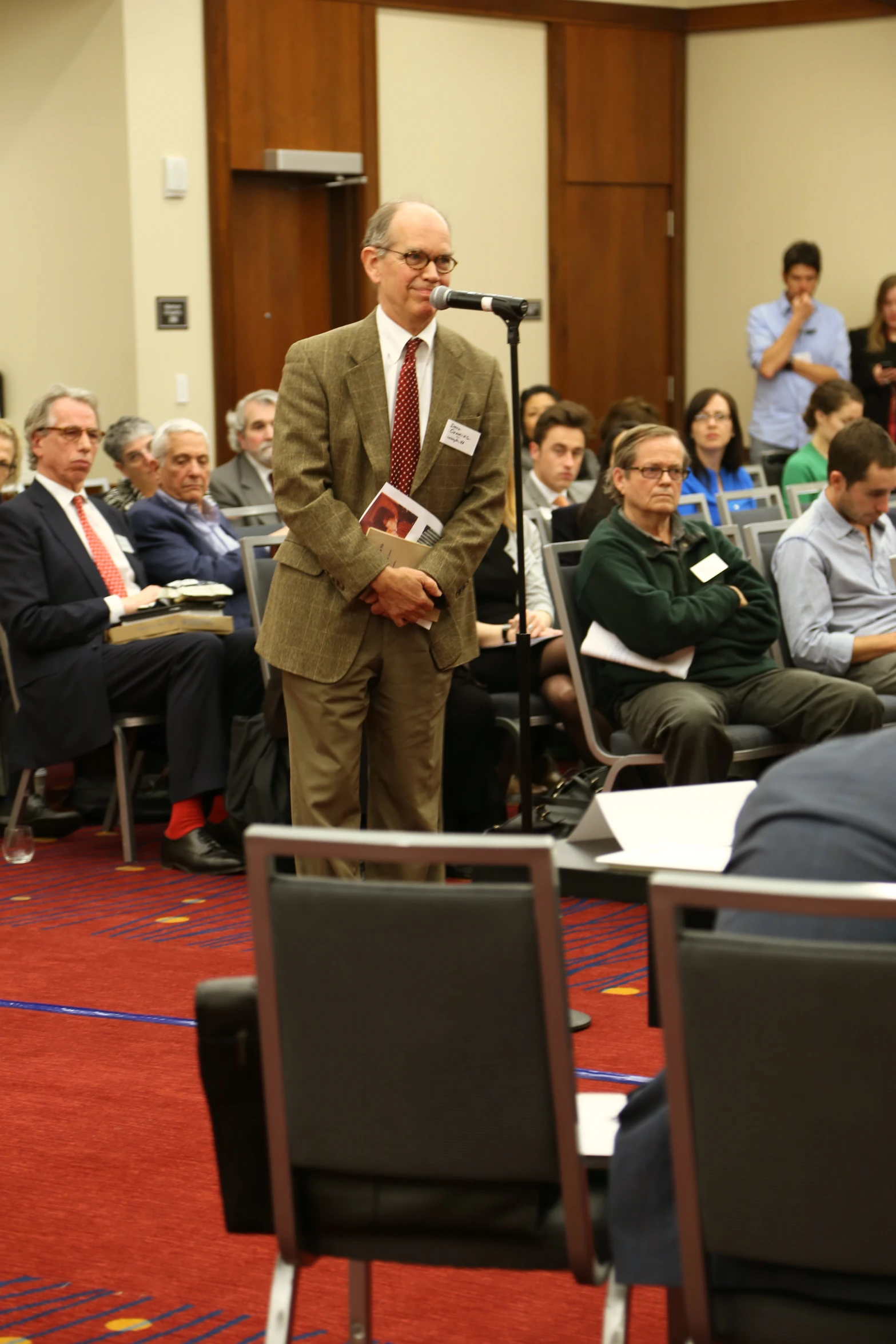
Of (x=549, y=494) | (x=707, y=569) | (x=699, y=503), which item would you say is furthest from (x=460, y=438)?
(x=699, y=503)

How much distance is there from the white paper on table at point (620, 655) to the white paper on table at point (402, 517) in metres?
0.96

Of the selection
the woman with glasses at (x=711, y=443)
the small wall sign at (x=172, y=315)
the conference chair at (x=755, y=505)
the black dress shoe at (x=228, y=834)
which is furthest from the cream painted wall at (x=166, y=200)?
the black dress shoe at (x=228, y=834)

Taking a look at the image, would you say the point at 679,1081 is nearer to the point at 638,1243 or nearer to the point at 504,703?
the point at 638,1243

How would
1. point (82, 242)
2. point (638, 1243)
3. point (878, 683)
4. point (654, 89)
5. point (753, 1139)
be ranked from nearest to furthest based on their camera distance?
point (753, 1139)
point (638, 1243)
point (878, 683)
point (82, 242)
point (654, 89)

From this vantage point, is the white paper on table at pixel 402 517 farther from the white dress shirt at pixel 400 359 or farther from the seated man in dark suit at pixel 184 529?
the seated man in dark suit at pixel 184 529

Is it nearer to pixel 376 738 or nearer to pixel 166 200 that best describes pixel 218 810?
pixel 376 738

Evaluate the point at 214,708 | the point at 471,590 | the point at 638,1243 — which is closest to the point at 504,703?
the point at 214,708

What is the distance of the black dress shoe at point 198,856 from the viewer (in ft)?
15.6

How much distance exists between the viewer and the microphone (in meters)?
3.21

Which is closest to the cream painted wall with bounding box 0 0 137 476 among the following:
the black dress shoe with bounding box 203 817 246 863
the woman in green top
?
the woman in green top

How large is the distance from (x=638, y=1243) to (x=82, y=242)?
25.7 ft

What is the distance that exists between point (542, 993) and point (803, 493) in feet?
20.0

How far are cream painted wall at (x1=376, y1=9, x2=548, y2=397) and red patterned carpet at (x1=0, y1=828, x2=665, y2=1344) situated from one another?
582 centimetres

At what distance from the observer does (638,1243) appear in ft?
4.80
